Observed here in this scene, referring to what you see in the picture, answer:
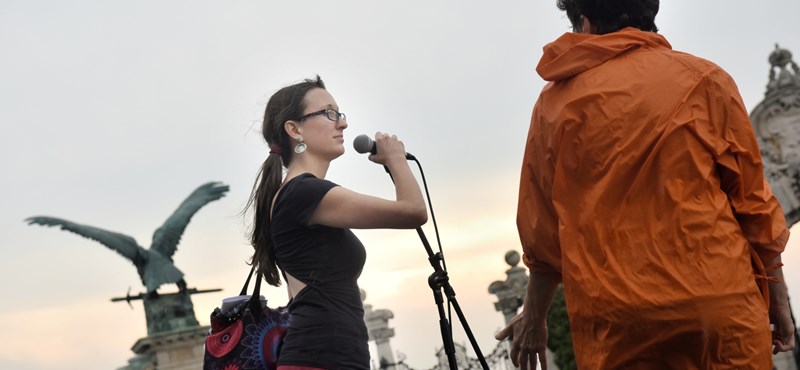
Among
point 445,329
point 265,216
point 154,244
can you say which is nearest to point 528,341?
point 445,329

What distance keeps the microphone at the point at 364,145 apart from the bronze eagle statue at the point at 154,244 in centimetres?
1307

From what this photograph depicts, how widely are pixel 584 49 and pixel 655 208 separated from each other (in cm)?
56

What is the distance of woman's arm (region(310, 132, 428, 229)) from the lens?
10.2ft

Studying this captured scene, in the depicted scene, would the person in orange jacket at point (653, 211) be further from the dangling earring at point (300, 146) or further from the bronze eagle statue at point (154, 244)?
the bronze eagle statue at point (154, 244)

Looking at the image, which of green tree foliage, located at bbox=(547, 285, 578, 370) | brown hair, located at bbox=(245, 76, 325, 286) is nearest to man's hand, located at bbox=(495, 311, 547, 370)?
brown hair, located at bbox=(245, 76, 325, 286)

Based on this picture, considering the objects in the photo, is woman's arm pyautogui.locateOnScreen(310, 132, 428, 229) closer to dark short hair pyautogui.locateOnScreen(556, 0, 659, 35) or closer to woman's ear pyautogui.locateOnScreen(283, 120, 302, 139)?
woman's ear pyautogui.locateOnScreen(283, 120, 302, 139)

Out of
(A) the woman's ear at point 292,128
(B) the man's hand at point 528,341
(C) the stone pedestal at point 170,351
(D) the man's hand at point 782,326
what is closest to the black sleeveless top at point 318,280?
(A) the woman's ear at point 292,128

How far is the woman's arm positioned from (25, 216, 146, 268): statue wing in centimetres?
1323

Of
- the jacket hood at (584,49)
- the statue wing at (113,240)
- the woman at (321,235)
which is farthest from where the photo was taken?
the statue wing at (113,240)

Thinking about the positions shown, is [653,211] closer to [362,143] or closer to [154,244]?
[362,143]

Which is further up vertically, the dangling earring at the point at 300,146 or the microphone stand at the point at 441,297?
the dangling earring at the point at 300,146

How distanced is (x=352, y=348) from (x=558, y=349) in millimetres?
12526

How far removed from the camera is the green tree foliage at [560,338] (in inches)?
590

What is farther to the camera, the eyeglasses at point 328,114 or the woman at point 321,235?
the eyeglasses at point 328,114
